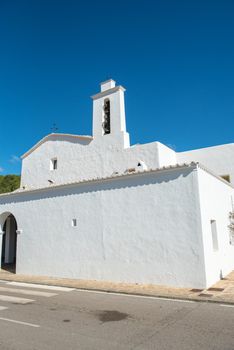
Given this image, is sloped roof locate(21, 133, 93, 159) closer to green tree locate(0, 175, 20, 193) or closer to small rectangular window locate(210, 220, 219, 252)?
small rectangular window locate(210, 220, 219, 252)

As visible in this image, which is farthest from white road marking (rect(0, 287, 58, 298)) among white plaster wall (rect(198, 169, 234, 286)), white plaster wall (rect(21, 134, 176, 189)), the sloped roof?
the sloped roof

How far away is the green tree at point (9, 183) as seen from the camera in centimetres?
3575

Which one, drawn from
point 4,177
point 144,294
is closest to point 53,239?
point 144,294

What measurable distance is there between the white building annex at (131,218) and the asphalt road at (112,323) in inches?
87.2

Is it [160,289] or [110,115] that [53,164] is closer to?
[110,115]

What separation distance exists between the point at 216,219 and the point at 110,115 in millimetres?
9448

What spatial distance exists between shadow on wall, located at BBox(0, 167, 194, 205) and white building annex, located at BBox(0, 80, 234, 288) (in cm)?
4

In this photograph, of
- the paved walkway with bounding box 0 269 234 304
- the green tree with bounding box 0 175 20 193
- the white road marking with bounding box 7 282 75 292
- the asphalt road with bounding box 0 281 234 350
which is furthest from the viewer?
the green tree with bounding box 0 175 20 193

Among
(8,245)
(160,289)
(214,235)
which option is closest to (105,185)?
(160,289)

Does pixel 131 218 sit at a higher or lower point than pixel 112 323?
higher

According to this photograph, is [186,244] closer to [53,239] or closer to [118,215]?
[118,215]

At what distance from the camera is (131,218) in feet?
37.3

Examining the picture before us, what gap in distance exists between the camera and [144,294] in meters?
9.03

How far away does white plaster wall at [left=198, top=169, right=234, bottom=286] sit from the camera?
1016 centimetres
